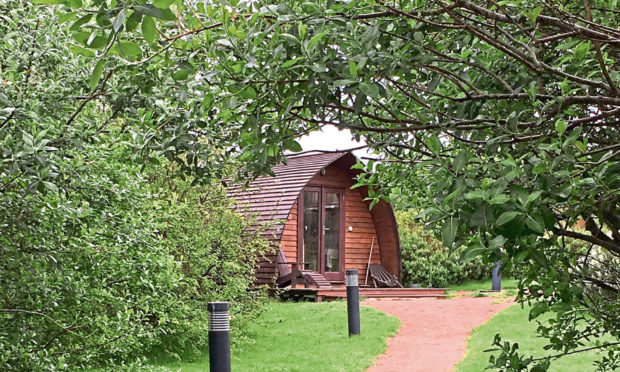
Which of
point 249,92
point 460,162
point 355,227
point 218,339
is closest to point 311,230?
point 355,227

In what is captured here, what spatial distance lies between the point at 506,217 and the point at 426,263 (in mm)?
20768

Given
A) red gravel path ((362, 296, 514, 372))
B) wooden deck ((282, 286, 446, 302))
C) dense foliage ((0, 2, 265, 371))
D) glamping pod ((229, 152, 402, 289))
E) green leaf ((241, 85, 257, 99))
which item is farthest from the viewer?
glamping pod ((229, 152, 402, 289))

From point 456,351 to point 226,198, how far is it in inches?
161

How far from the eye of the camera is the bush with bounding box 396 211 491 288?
71.8ft

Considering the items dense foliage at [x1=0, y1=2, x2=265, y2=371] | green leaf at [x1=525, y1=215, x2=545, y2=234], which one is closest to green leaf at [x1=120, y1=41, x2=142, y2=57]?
green leaf at [x1=525, y1=215, x2=545, y2=234]

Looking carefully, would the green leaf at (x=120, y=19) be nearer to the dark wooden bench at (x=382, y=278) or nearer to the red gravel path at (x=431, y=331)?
the red gravel path at (x=431, y=331)

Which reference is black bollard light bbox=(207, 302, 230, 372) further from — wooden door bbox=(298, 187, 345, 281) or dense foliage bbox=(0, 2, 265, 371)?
wooden door bbox=(298, 187, 345, 281)

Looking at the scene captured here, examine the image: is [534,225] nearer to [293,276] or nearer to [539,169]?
[539,169]

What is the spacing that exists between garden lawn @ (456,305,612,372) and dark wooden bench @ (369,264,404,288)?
5.67m

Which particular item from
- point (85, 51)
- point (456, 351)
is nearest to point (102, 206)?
point (85, 51)

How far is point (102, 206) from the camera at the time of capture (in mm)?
4254

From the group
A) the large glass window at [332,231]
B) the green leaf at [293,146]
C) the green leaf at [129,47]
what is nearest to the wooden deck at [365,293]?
the large glass window at [332,231]

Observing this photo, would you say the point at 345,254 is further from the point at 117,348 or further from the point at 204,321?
the point at 117,348

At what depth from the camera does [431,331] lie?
12.4 m
